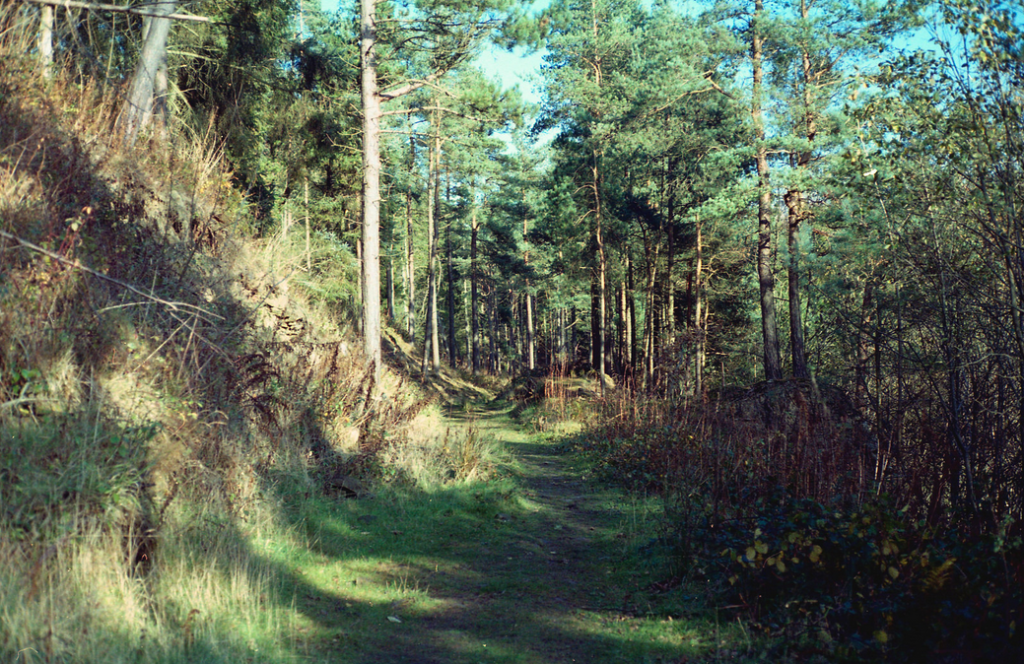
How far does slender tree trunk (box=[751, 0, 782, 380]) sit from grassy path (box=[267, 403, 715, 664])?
32.4 feet

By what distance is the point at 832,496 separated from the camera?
17.4 feet

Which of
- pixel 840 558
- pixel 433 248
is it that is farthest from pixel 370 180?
pixel 433 248

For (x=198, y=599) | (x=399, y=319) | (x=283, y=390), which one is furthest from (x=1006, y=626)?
(x=399, y=319)

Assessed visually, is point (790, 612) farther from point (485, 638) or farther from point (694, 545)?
point (485, 638)

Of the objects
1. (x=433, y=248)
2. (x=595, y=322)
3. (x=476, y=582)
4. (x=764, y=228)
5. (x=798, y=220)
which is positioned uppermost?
(x=433, y=248)

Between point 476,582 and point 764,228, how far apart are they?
14.2 meters

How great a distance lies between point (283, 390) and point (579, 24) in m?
24.6

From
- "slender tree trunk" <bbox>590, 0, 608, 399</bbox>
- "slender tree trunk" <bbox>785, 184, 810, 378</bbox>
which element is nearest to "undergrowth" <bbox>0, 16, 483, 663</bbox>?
"slender tree trunk" <bbox>785, 184, 810, 378</bbox>

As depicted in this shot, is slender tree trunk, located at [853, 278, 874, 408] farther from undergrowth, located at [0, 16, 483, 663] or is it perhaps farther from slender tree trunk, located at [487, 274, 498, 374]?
slender tree trunk, located at [487, 274, 498, 374]

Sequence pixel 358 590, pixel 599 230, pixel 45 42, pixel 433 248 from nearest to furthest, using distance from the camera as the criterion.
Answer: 1. pixel 358 590
2. pixel 45 42
3. pixel 599 230
4. pixel 433 248

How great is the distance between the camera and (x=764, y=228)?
57.8 ft

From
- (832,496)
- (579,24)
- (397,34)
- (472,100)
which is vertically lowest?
(832,496)

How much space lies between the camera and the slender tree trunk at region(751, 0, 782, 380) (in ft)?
55.7

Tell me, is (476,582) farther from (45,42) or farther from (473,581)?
(45,42)
